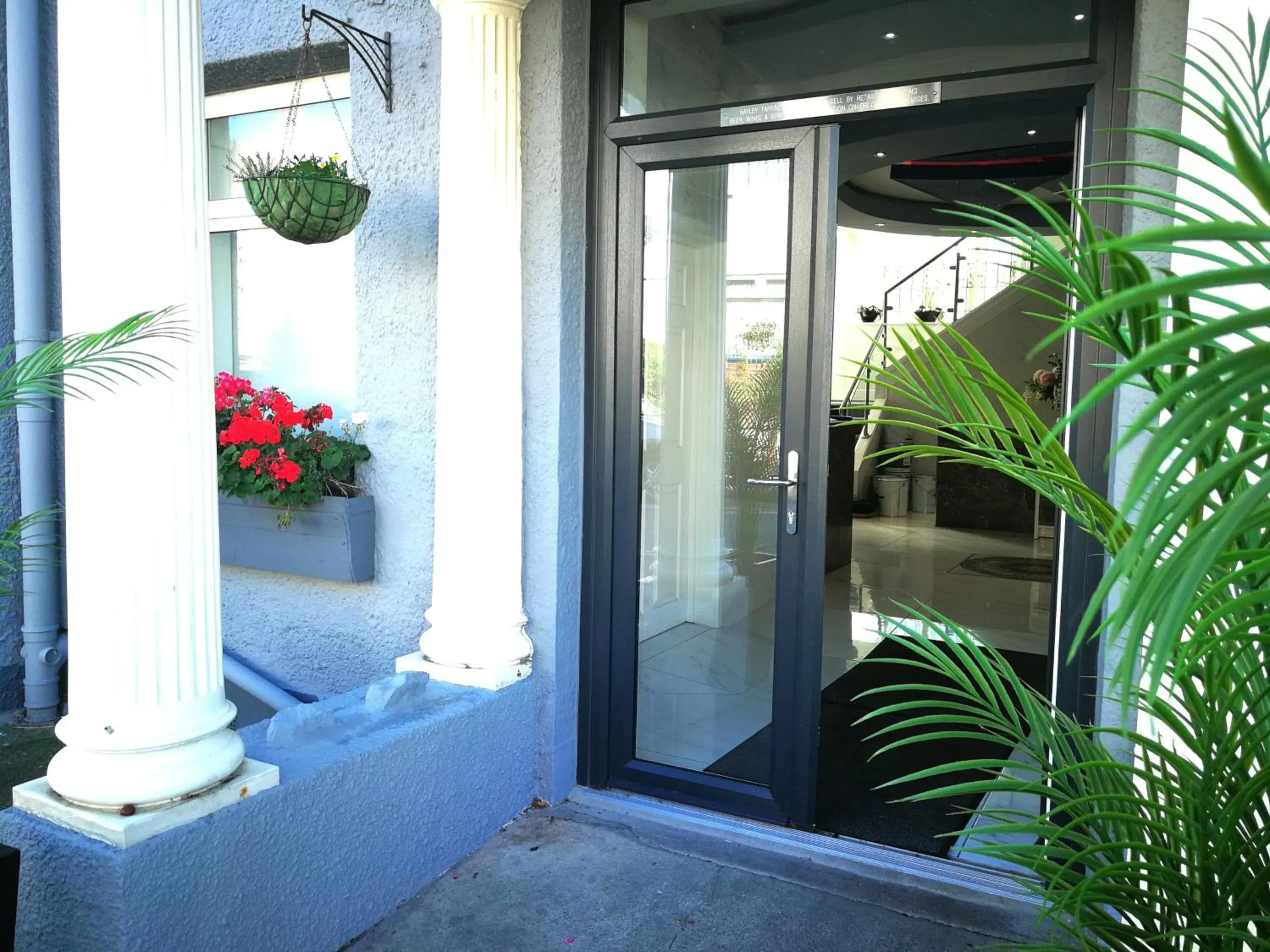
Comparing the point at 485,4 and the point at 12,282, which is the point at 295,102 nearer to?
the point at 485,4

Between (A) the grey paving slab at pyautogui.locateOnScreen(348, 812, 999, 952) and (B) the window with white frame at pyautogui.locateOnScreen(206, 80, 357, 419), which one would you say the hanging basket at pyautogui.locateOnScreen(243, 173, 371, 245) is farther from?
(A) the grey paving slab at pyautogui.locateOnScreen(348, 812, 999, 952)

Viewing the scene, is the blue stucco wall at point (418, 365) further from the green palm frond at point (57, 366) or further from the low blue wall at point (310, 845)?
the green palm frond at point (57, 366)

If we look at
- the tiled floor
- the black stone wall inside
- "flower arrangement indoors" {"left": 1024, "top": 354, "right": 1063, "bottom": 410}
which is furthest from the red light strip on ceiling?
the black stone wall inside

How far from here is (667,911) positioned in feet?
8.18

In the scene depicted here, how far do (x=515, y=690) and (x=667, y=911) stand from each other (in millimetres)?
784

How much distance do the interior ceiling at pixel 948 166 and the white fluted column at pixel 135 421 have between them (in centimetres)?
148

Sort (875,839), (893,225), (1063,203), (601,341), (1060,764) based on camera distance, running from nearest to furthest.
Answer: (1060,764) → (875,839) → (601,341) → (1063,203) → (893,225)

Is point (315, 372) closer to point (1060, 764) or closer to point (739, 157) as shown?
point (739, 157)

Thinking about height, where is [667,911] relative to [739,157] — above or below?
below

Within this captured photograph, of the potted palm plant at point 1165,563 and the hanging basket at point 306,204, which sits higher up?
the hanging basket at point 306,204

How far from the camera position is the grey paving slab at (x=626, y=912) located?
235 cm

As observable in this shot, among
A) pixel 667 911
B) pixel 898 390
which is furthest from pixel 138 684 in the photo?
pixel 898 390

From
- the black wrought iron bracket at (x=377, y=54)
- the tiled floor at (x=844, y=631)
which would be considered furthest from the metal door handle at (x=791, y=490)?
the black wrought iron bracket at (x=377, y=54)

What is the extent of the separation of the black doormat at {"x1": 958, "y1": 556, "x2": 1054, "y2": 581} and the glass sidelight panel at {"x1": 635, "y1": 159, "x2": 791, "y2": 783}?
4792mm
